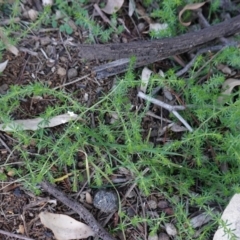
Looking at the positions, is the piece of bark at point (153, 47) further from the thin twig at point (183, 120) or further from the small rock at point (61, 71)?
the thin twig at point (183, 120)

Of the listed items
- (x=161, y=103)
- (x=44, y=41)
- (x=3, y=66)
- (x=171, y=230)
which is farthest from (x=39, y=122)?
(x=171, y=230)

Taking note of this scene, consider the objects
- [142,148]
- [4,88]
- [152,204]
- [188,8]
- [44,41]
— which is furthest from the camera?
[188,8]

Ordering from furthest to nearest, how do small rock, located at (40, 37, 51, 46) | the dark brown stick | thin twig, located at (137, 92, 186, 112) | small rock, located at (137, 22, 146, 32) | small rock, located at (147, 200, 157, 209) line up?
small rock, located at (137, 22, 146, 32) < small rock, located at (40, 37, 51, 46) < thin twig, located at (137, 92, 186, 112) < small rock, located at (147, 200, 157, 209) < the dark brown stick

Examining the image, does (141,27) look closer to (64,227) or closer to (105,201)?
(105,201)

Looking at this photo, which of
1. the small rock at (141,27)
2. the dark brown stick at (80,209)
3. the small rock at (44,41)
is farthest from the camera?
the small rock at (141,27)

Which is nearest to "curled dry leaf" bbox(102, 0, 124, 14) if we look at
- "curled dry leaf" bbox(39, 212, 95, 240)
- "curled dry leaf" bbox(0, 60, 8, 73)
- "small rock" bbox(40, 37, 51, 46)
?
"small rock" bbox(40, 37, 51, 46)

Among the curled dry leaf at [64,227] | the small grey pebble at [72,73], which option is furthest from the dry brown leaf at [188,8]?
the curled dry leaf at [64,227]

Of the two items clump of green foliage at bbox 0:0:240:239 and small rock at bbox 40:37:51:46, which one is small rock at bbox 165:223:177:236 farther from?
small rock at bbox 40:37:51:46
